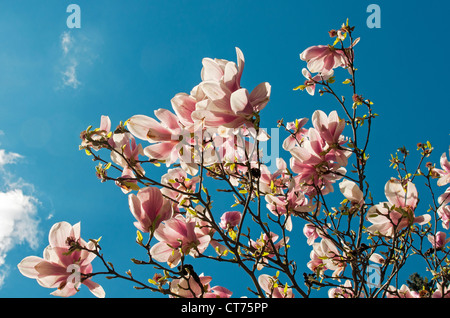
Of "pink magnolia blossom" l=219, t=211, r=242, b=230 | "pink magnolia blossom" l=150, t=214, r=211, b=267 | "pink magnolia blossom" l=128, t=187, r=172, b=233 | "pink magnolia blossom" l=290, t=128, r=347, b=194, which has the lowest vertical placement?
"pink magnolia blossom" l=150, t=214, r=211, b=267

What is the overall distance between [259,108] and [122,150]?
24.4 inches

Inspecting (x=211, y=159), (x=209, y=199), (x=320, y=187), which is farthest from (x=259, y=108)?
(x=320, y=187)

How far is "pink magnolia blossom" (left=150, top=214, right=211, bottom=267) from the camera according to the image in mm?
1251

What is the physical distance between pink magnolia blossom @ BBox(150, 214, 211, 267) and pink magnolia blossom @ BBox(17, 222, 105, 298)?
10.2 inches

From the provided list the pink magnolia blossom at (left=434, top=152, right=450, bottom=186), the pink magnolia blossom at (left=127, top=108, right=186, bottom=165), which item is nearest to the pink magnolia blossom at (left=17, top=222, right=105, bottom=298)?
the pink magnolia blossom at (left=127, top=108, right=186, bottom=165)

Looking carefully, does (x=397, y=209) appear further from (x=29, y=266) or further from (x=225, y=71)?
(x=29, y=266)

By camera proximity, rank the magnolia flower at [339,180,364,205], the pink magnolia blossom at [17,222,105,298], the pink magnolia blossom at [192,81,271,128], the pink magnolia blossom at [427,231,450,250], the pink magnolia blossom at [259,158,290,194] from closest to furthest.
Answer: the pink magnolia blossom at [192,81,271,128], the pink magnolia blossom at [17,222,105,298], the magnolia flower at [339,180,364,205], the pink magnolia blossom at [259,158,290,194], the pink magnolia blossom at [427,231,450,250]

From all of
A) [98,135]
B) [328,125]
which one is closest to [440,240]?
[328,125]

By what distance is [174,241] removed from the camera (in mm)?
1271

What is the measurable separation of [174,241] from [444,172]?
2.19m

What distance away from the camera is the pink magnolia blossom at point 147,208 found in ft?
3.98

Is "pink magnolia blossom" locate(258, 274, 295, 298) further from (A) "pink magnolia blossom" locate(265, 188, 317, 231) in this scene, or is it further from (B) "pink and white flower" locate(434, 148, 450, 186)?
(B) "pink and white flower" locate(434, 148, 450, 186)

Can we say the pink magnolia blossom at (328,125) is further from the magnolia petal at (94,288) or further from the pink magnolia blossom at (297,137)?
the magnolia petal at (94,288)
